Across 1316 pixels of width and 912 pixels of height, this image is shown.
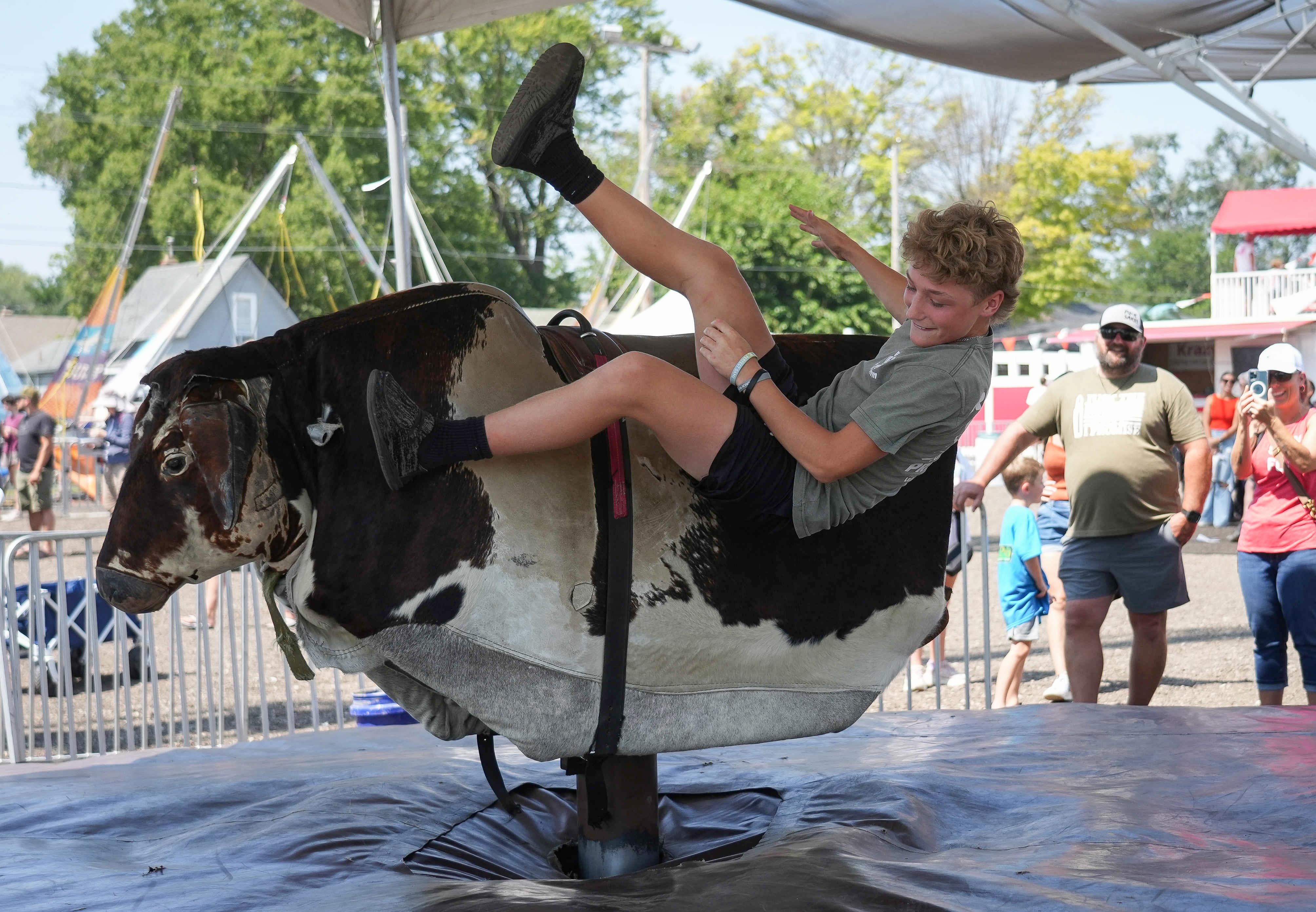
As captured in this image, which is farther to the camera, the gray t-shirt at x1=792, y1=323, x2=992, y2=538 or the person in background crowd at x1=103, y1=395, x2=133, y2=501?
the person in background crowd at x1=103, y1=395, x2=133, y2=501

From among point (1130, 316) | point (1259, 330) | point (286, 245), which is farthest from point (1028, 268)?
point (1130, 316)

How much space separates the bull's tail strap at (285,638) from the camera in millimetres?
2520

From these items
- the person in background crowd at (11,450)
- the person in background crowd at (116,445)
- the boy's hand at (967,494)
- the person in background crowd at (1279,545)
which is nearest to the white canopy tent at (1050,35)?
the person in background crowd at (1279,545)

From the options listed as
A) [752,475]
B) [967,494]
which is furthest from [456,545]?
[967,494]

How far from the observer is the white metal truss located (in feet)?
20.0

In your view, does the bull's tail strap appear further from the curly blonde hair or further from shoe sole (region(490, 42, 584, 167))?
the curly blonde hair

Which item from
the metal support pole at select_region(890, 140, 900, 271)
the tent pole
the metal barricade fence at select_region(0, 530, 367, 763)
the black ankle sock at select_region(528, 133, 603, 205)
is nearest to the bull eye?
the black ankle sock at select_region(528, 133, 603, 205)

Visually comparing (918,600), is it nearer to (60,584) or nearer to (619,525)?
(619,525)

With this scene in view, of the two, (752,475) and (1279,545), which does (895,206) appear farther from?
(752,475)

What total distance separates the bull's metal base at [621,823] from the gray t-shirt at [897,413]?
64 cm

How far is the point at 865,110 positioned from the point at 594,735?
31.3 meters

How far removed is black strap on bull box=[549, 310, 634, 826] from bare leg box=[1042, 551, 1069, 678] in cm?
453

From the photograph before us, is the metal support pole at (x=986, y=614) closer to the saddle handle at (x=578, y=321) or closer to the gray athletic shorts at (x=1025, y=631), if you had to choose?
the gray athletic shorts at (x=1025, y=631)

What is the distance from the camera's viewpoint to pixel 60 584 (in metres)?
4.92
